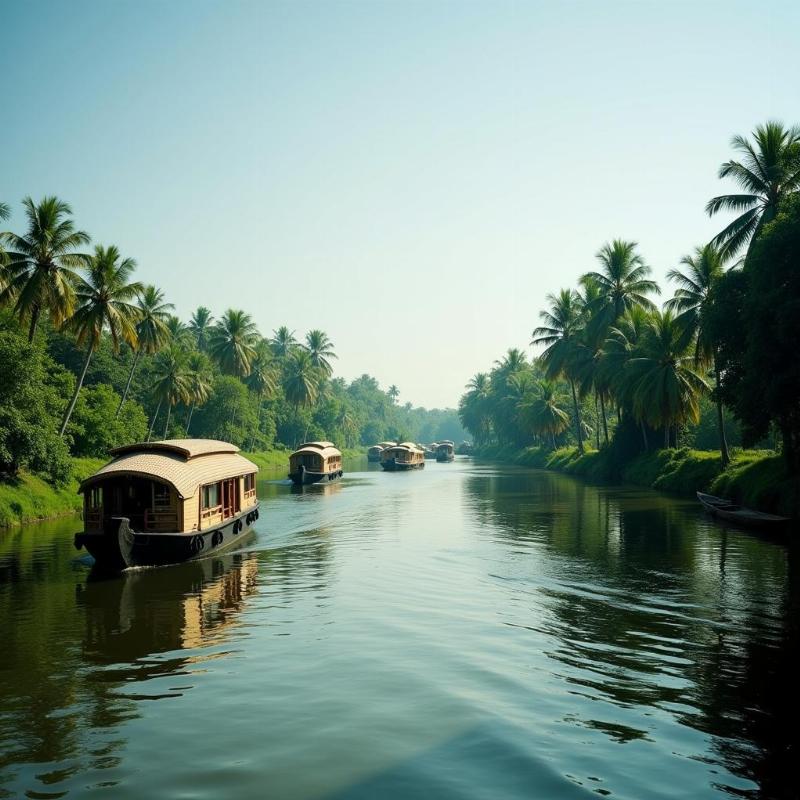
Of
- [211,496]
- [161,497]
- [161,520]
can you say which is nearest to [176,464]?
[161,497]

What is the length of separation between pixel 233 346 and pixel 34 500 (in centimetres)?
4741

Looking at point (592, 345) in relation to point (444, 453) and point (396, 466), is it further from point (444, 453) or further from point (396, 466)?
point (444, 453)

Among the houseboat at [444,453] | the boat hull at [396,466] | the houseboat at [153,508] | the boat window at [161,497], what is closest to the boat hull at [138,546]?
the houseboat at [153,508]

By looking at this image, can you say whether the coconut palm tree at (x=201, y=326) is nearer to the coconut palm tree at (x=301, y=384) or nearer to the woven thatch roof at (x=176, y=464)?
the coconut palm tree at (x=301, y=384)

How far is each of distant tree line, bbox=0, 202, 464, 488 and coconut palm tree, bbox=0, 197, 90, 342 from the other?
1.9 inches

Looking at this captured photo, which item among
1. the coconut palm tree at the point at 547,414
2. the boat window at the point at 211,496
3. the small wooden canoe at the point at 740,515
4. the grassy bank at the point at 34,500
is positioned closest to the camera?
the boat window at the point at 211,496

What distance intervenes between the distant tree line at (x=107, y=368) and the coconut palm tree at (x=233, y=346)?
0.12 metres

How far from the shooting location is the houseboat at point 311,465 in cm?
5259

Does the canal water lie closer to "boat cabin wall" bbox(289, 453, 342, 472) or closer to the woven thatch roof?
the woven thatch roof

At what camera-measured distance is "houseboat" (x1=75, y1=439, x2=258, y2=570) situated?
64.3 feet

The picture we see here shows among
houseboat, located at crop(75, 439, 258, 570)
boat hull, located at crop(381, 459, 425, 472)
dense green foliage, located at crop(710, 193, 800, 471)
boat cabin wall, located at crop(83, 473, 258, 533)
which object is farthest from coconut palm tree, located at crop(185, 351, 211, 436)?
dense green foliage, located at crop(710, 193, 800, 471)

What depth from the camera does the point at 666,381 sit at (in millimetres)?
42531

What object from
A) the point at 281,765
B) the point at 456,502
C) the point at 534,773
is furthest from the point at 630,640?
the point at 456,502

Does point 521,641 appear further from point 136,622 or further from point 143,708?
point 136,622
